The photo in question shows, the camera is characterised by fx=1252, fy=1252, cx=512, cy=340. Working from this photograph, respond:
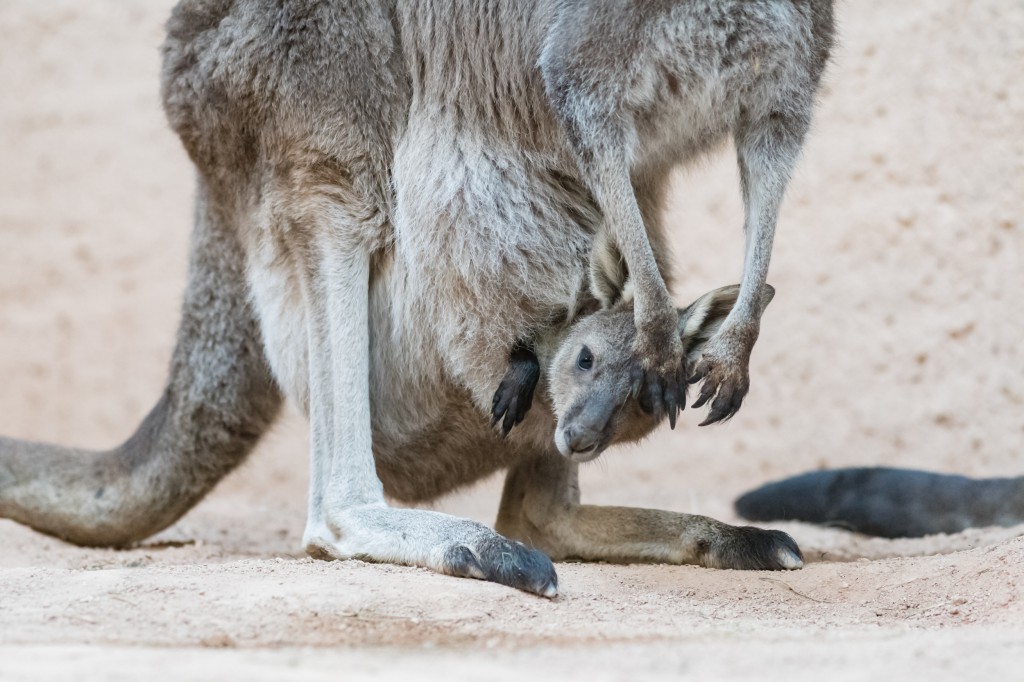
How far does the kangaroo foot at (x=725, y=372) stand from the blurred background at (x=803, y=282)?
1.24m

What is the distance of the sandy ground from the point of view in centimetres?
234

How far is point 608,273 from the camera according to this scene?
11.1 ft

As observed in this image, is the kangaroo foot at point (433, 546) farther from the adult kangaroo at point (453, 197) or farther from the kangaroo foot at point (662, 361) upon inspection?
the kangaroo foot at point (662, 361)

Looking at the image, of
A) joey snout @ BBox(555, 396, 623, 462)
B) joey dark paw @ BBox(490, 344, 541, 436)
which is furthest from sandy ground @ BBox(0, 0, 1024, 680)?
joey dark paw @ BBox(490, 344, 541, 436)

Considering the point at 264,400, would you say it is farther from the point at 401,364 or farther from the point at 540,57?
the point at 540,57

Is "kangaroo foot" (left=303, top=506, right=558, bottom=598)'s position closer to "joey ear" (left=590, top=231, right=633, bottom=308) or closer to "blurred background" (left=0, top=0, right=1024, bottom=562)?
"joey ear" (left=590, top=231, right=633, bottom=308)

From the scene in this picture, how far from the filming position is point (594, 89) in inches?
126

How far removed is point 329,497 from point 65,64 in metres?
4.57

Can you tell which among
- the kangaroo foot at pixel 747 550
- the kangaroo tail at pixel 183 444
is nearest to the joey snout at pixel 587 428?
the kangaroo foot at pixel 747 550

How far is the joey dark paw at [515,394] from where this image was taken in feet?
11.1

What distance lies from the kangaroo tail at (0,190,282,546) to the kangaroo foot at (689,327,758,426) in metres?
1.53

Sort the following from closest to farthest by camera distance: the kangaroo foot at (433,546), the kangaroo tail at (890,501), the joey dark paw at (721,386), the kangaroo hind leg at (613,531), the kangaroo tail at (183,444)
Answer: the kangaroo foot at (433,546) → the joey dark paw at (721,386) → the kangaroo hind leg at (613,531) → the kangaroo tail at (183,444) → the kangaroo tail at (890,501)


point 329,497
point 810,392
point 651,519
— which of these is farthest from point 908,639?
point 810,392

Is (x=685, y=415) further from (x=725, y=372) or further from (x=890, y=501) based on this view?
(x=725, y=372)
